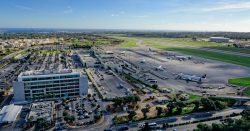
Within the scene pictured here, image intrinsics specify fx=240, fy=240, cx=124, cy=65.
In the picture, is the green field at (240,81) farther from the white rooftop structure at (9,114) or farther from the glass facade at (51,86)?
the white rooftop structure at (9,114)

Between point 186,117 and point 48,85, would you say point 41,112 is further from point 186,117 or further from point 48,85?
point 186,117

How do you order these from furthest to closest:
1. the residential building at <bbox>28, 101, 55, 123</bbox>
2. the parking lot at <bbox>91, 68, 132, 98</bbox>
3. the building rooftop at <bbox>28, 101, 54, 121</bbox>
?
the parking lot at <bbox>91, 68, 132, 98</bbox>
the building rooftop at <bbox>28, 101, 54, 121</bbox>
the residential building at <bbox>28, 101, 55, 123</bbox>

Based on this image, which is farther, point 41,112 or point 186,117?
point 186,117

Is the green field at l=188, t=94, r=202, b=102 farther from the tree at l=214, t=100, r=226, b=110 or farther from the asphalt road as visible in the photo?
the asphalt road

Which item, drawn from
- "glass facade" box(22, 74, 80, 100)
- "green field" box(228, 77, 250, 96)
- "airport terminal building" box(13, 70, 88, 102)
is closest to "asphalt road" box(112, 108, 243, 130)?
"airport terminal building" box(13, 70, 88, 102)

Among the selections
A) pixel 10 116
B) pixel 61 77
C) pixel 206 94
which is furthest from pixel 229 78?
pixel 10 116

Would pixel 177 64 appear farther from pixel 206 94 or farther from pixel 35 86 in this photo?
pixel 35 86

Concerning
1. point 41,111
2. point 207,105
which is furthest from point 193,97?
point 41,111
